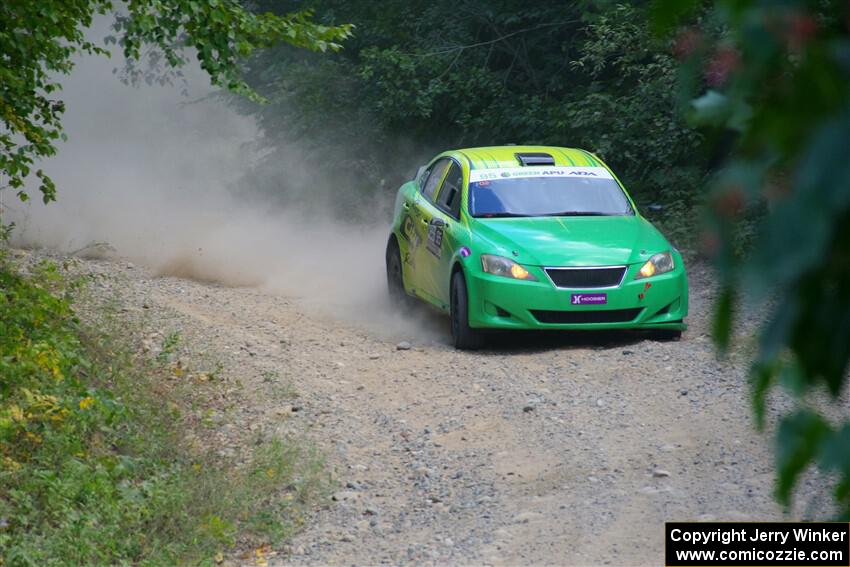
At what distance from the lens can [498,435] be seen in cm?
802

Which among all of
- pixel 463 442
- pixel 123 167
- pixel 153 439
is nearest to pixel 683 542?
pixel 463 442

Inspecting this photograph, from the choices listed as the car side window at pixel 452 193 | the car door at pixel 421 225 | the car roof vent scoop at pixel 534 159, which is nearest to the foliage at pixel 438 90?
the car door at pixel 421 225

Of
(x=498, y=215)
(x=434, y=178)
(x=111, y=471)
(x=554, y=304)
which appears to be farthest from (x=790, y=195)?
(x=434, y=178)

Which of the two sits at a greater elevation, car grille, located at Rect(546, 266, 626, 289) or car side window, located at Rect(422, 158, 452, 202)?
car side window, located at Rect(422, 158, 452, 202)

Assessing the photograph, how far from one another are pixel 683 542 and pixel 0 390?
13.8 feet

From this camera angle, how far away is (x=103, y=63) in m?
38.2

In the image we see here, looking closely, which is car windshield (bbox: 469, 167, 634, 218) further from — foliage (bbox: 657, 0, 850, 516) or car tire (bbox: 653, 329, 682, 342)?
foliage (bbox: 657, 0, 850, 516)

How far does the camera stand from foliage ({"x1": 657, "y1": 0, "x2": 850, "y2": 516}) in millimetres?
1403

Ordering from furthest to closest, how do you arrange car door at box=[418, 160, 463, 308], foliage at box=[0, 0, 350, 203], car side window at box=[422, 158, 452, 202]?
1. car side window at box=[422, 158, 452, 202]
2. car door at box=[418, 160, 463, 308]
3. foliage at box=[0, 0, 350, 203]

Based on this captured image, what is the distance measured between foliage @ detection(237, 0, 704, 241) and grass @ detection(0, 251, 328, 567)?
10738 mm

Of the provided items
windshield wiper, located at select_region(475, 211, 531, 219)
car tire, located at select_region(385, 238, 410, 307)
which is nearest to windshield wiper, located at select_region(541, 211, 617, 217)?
windshield wiper, located at select_region(475, 211, 531, 219)

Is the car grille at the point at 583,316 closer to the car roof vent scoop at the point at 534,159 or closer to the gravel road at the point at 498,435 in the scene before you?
the gravel road at the point at 498,435

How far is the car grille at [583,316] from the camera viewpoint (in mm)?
10352

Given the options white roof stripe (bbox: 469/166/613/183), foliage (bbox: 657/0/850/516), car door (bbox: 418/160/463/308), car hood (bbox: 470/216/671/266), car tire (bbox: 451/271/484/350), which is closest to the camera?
foliage (bbox: 657/0/850/516)
